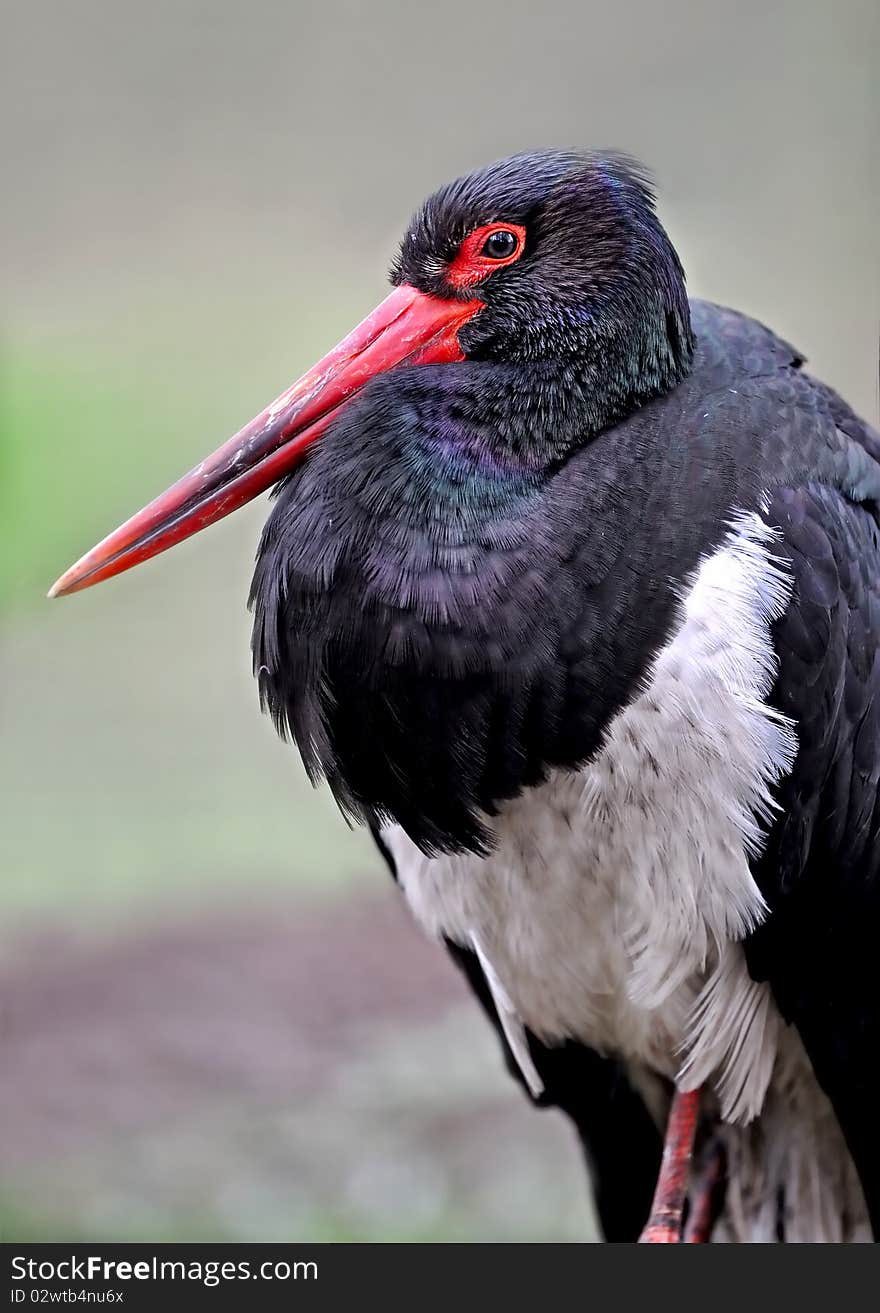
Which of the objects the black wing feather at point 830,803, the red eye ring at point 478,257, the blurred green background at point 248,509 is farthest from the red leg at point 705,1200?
the red eye ring at point 478,257

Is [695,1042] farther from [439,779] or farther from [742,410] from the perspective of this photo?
[742,410]

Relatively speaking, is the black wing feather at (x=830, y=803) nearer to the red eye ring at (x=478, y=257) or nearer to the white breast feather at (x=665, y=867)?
the white breast feather at (x=665, y=867)

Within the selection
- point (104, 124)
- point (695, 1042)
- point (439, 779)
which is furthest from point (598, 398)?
point (104, 124)

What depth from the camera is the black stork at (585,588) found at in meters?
1.54

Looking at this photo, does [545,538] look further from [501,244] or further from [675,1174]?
[675,1174]

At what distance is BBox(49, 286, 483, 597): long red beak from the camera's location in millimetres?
1627

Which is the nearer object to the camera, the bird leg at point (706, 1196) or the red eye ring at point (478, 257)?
the red eye ring at point (478, 257)

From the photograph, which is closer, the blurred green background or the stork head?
the stork head

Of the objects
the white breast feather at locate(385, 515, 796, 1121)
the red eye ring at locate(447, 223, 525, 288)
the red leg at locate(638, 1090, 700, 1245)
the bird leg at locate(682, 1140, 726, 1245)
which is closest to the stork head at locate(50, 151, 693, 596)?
the red eye ring at locate(447, 223, 525, 288)

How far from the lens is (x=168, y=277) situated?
10.9 feet

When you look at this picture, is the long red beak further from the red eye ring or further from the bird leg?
the bird leg

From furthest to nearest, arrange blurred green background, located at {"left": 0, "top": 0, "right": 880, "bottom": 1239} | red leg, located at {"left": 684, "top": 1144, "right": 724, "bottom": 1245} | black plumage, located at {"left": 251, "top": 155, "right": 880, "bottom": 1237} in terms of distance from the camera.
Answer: blurred green background, located at {"left": 0, "top": 0, "right": 880, "bottom": 1239}, red leg, located at {"left": 684, "top": 1144, "right": 724, "bottom": 1245}, black plumage, located at {"left": 251, "top": 155, "right": 880, "bottom": 1237}

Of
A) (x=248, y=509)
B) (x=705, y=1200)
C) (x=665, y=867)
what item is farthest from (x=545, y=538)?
(x=248, y=509)

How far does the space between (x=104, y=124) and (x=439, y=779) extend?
5.92ft
